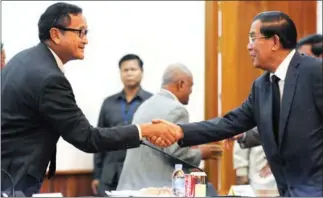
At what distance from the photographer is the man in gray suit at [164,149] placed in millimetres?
3557

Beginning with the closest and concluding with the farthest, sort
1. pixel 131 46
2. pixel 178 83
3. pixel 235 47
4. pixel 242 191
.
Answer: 1. pixel 242 191
2. pixel 178 83
3. pixel 235 47
4. pixel 131 46

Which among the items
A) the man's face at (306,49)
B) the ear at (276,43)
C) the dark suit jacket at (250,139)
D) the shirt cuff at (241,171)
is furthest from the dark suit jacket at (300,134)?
the shirt cuff at (241,171)

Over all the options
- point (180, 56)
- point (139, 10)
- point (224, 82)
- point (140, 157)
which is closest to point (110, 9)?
point (139, 10)

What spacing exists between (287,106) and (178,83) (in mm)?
1031

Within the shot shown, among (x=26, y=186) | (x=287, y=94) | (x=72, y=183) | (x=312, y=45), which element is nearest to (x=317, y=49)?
(x=312, y=45)

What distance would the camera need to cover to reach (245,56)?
425 centimetres

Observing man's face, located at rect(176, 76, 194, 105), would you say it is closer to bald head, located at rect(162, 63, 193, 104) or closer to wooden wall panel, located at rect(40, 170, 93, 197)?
bald head, located at rect(162, 63, 193, 104)

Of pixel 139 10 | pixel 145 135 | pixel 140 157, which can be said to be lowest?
pixel 140 157

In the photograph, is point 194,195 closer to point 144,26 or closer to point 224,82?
point 224,82

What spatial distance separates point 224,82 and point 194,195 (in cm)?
211

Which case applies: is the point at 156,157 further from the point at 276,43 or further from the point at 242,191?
the point at 276,43

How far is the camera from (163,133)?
318cm

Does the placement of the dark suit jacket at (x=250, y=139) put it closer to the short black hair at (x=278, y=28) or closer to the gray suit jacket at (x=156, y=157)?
the gray suit jacket at (x=156, y=157)

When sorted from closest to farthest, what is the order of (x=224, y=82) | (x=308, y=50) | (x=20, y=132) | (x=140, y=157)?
(x=20, y=132), (x=140, y=157), (x=308, y=50), (x=224, y=82)
